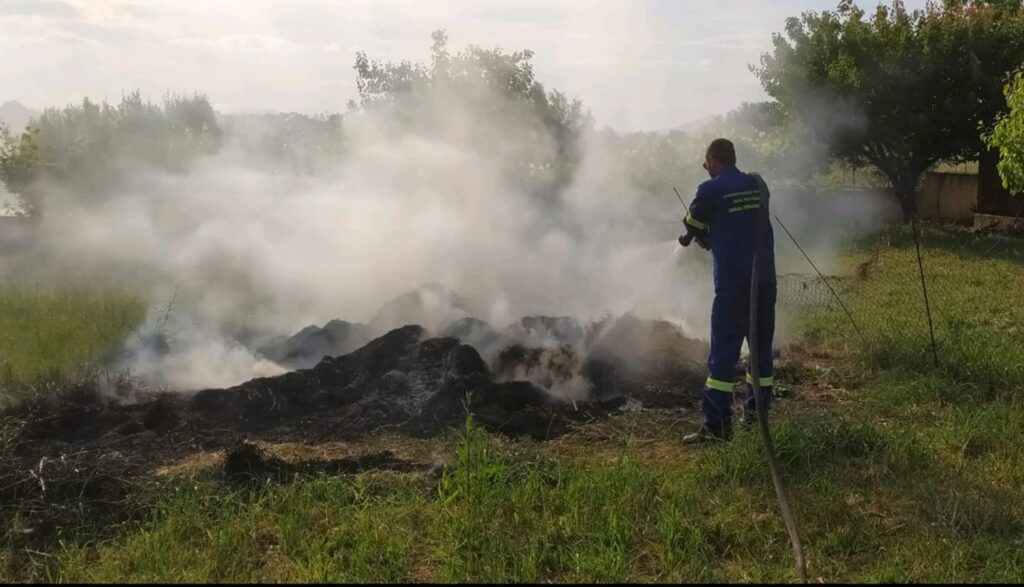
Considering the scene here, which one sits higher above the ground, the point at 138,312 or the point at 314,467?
A: the point at 138,312

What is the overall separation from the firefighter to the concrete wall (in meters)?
16.5

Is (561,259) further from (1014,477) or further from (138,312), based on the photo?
(1014,477)

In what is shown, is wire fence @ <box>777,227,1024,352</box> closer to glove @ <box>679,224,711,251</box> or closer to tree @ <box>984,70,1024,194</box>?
tree @ <box>984,70,1024,194</box>

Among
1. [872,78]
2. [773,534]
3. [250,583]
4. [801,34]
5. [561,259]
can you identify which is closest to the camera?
[250,583]

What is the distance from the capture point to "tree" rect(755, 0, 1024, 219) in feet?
53.8

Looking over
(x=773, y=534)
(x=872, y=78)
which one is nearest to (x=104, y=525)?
(x=773, y=534)

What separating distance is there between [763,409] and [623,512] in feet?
3.99

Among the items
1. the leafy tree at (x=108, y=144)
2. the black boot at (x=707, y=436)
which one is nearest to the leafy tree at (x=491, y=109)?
the leafy tree at (x=108, y=144)

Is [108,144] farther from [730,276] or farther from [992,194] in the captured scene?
[992,194]

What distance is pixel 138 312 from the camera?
8953mm

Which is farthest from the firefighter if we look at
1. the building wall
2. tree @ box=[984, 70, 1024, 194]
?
the building wall

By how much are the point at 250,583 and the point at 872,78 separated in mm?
17346

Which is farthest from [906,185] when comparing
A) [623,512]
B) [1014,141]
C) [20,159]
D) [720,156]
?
[20,159]

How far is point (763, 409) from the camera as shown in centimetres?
475
